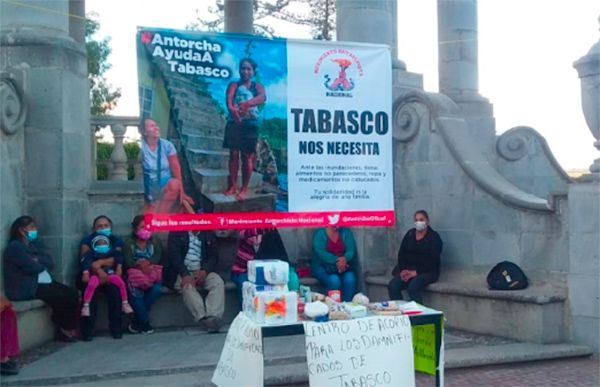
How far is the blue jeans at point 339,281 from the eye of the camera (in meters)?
10.7

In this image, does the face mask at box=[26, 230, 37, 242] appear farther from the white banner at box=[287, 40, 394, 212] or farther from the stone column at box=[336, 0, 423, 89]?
the stone column at box=[336, 0, 423, 89]

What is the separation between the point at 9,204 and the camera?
9.16 metres

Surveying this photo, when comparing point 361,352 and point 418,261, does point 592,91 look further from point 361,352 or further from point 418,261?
point 361,352

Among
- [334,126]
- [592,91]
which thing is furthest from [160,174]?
[592,91]

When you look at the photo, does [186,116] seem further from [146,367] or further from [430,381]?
[430,381]

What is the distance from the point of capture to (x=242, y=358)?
6.48 meters

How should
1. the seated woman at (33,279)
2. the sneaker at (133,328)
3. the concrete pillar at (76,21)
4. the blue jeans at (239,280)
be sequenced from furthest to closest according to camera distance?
the concrete pillar at (76,21) → the blue jeans at (239,280) → the sneaker at (133,328) → the seated woman at (33,279)

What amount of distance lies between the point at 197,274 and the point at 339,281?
189cm

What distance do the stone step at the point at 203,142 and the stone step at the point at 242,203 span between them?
0.48 metres

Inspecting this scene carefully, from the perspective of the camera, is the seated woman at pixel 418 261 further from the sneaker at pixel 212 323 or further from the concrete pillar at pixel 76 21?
the concrete pillar at pixel 76 21

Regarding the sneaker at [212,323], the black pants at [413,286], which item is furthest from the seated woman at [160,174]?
the black pants at [413,286]

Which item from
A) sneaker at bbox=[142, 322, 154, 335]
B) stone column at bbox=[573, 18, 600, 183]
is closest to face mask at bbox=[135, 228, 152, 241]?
sneaker at bbox=[142, 322, 154, 335]

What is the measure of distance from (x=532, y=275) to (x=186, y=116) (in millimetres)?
4567

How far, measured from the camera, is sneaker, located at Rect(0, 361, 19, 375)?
7.64m
